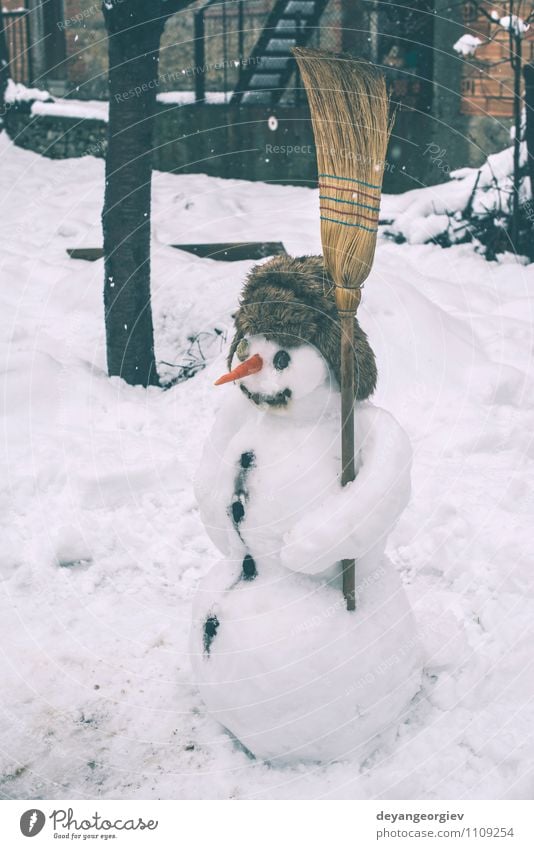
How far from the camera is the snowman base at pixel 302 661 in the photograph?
310 cm

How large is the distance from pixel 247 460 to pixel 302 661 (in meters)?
0.66

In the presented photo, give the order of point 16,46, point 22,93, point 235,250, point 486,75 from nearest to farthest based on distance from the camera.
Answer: point 235,250 < point 486,75 < point 22,93 < point 16,46

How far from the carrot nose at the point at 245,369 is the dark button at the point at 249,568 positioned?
623 mm

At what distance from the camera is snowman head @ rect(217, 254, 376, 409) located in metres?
3.03

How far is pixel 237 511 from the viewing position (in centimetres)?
319

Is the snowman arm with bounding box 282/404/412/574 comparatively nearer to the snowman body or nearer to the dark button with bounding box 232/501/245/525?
the snowman body

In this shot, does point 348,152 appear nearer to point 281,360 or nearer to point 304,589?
point 281,360

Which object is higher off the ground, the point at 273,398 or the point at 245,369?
the point at 245,369

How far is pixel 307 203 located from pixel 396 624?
6.43 meters

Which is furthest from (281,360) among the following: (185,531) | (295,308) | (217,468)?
(185,531)

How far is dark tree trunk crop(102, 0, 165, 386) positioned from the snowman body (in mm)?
3003

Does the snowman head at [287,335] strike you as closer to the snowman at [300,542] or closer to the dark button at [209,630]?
the snowman at [300,542]

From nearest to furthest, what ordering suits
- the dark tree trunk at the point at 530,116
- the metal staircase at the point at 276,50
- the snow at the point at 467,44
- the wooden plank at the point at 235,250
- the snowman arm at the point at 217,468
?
1. the snowman arm at the point at 217,468
2. the wooden plank at the point at 235,250
3. the dark tree trunk at the point at 530,116
4. the snow at the point at 467,44
5. the metal staircase at the point at 276,50

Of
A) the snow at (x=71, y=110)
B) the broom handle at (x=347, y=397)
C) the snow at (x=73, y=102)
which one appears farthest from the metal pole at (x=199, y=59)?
the broom handle at (x=347, y=397)
